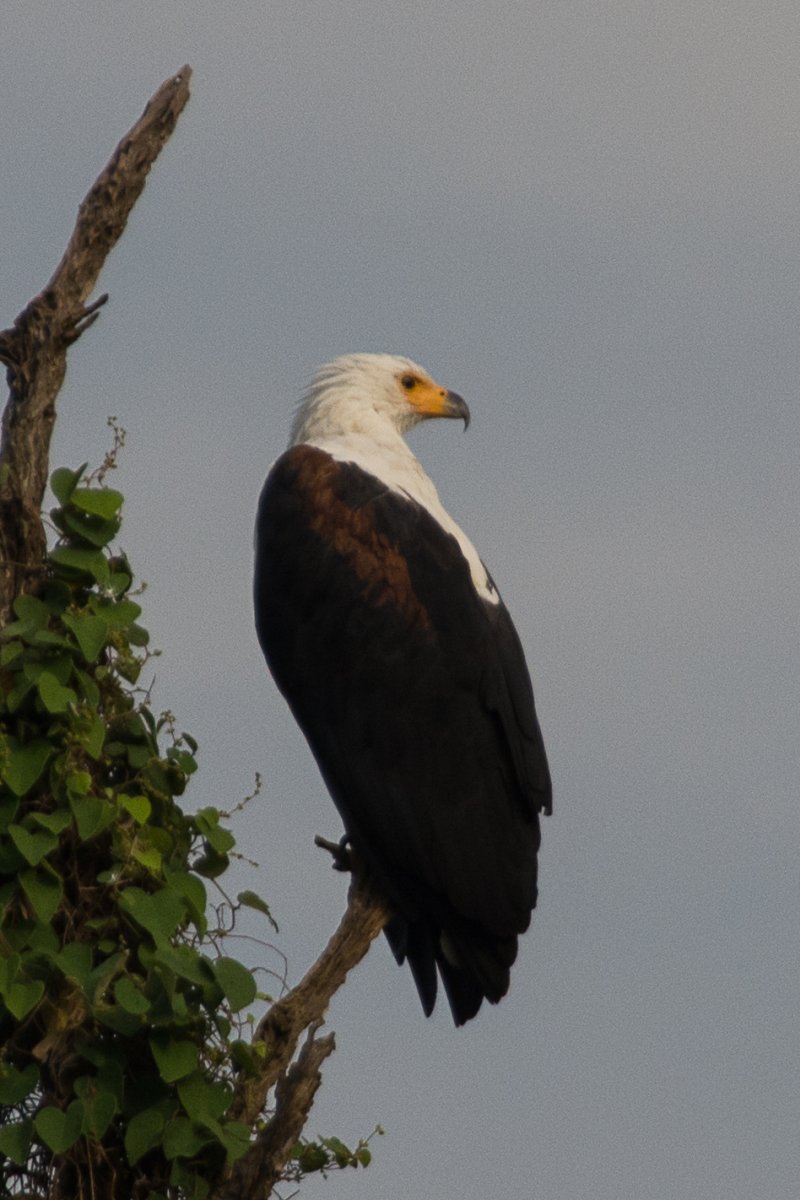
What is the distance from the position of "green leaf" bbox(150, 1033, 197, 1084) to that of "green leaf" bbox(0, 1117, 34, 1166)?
0.33 metres

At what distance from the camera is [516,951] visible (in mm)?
5586

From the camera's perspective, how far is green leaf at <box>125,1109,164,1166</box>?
14.6 ft

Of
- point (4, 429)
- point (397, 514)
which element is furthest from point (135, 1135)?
point (397, 514)

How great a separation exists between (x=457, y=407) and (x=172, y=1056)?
3431 millimetres

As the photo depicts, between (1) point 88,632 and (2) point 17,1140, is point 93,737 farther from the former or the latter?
(2) point 17,1140

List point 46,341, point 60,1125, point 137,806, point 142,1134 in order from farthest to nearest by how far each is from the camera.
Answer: point 46,341 < point 137,806 < point 142,1134 < point 60,1125

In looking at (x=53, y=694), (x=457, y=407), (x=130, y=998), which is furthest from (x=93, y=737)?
(x=457, y=407)

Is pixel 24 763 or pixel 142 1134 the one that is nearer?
pixel 142 1134

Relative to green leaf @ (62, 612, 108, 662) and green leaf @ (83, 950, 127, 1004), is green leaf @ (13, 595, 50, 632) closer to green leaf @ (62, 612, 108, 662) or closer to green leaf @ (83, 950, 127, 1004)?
green leaf @ (62, 612, 108, 662)

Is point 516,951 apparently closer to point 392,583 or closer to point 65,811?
point 392,583

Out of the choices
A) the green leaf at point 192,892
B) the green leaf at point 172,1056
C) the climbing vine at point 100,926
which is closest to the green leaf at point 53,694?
the climbing vine at point 100,926

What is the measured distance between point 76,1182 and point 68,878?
0.74 meters

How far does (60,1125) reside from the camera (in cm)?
438

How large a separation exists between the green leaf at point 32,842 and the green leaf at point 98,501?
0.81m
